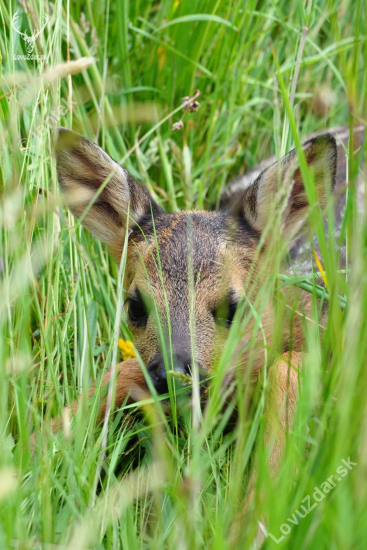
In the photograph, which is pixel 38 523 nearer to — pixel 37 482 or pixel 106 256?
pixel 37 482

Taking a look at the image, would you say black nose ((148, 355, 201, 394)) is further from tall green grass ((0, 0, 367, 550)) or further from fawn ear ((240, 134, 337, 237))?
fawn ear ((240, 134, 337, 237))

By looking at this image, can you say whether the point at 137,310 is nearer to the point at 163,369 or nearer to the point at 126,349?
the point at 126,349

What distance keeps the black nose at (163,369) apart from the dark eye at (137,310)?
576 millimetres

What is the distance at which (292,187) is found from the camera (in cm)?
370

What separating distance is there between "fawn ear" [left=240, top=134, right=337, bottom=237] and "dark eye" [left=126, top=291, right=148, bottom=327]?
2.46 ft

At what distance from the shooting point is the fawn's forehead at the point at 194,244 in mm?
3488

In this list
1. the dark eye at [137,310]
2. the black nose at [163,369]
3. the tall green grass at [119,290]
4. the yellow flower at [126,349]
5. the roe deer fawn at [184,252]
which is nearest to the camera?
the tall green grass at [119,290]

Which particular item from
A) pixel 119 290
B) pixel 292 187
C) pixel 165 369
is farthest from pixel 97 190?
pixel 165 369

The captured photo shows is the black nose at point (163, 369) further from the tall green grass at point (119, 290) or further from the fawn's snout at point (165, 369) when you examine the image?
the tall green grass at point (119, 290)

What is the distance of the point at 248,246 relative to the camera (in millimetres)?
3844

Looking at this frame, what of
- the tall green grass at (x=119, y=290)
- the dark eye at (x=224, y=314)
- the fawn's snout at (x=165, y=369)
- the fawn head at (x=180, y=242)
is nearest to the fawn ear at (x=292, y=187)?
the fawn head at (x=180, y=242)

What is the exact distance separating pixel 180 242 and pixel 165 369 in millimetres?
814

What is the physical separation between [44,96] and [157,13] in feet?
6.36

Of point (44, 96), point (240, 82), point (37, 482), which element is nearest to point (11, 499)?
point (37, 482)
